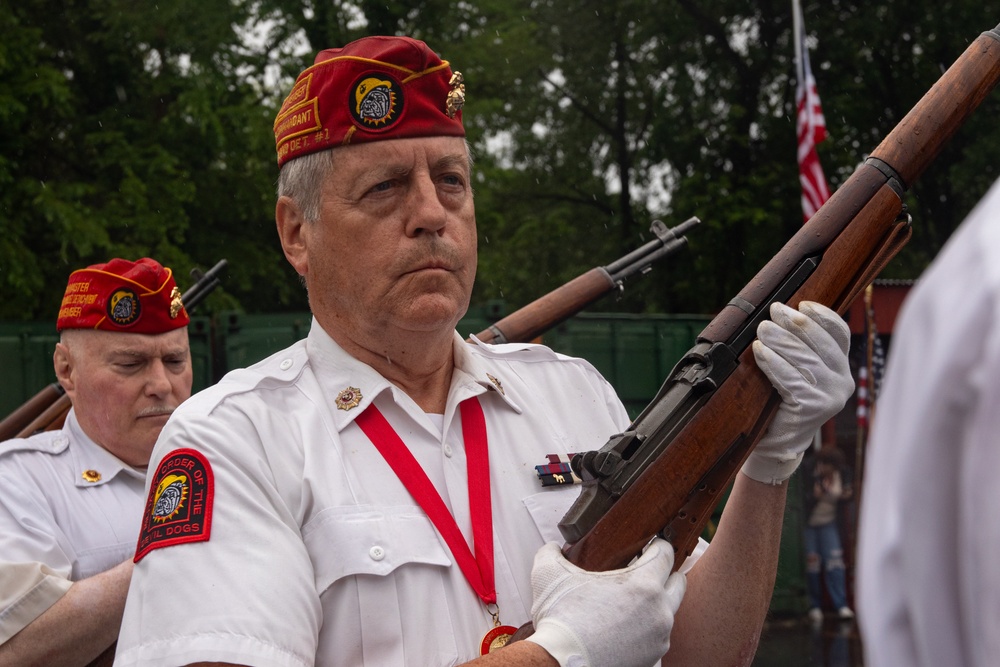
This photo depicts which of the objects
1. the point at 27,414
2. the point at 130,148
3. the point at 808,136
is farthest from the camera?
the point at 130,148

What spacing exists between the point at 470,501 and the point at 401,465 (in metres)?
0.15

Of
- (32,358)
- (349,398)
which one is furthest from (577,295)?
(32,358)

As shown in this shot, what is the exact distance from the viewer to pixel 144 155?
1562 centimetres

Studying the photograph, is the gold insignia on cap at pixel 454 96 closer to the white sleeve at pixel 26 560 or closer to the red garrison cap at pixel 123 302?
the white sleeve at pixel 26 560

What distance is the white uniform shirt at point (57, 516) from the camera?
289 cm

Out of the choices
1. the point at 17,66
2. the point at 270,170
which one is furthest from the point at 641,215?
the point at 17,66

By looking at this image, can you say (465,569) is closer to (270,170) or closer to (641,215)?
(270,170)

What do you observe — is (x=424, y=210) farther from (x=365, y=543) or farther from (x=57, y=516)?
(x=57, y=516)

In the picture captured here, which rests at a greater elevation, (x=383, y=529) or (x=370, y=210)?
(x=370, y=210)

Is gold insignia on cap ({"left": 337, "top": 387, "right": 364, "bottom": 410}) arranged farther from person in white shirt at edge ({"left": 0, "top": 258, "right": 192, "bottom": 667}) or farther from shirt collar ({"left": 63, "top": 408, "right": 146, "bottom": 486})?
shirt collar ({"left": 63, "top": 408, "right": 146, "bottom": 486})

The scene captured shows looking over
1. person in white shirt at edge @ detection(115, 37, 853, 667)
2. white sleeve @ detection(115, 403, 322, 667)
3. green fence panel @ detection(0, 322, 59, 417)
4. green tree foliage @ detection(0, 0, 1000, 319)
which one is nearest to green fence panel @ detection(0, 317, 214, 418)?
green fence panel @ detection(0, 322, 59, 417)

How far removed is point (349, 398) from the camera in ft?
7.42

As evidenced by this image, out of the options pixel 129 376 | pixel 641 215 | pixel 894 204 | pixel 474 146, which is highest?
pixel 894 204

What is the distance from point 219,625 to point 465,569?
1.50ft
